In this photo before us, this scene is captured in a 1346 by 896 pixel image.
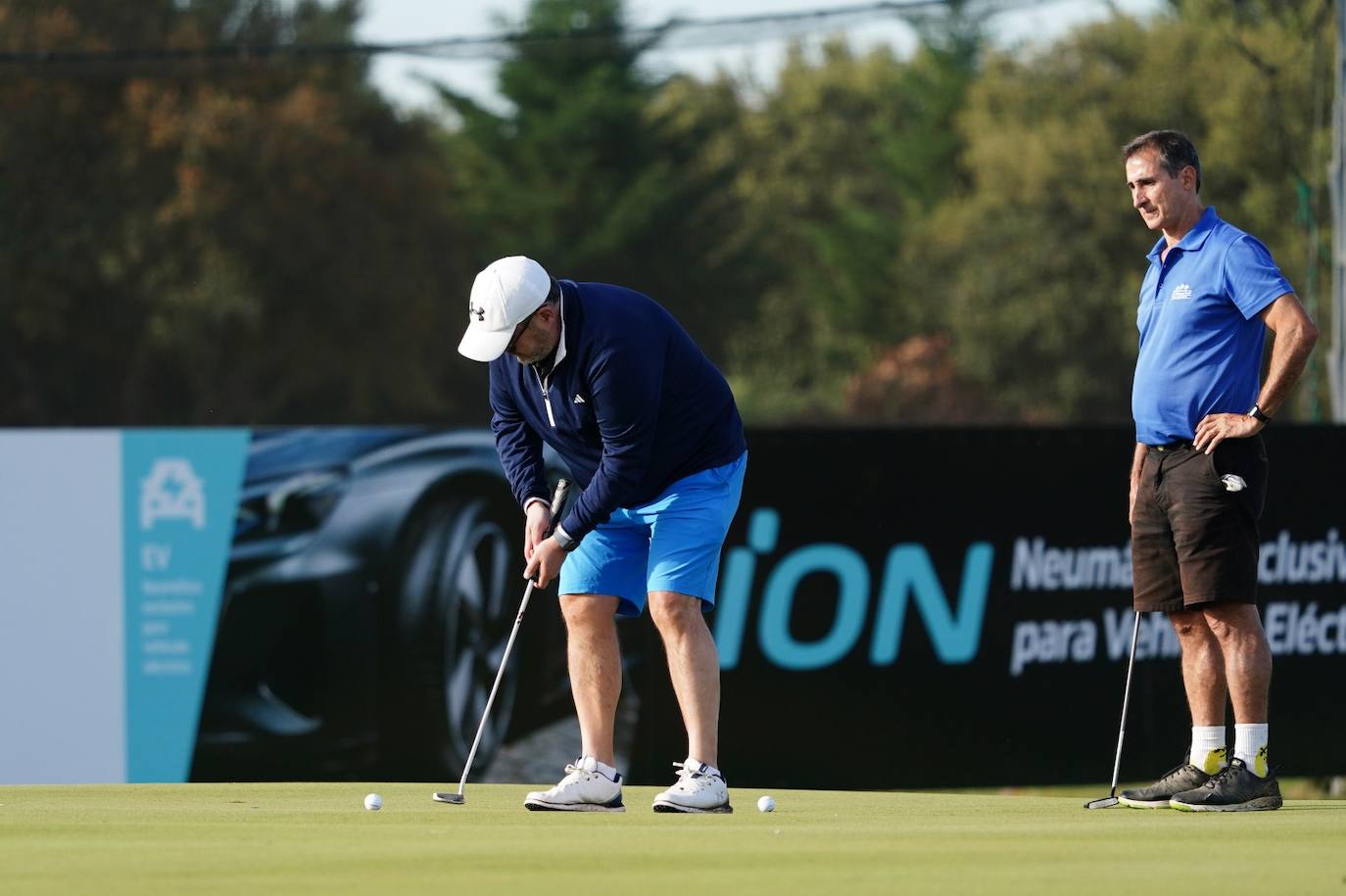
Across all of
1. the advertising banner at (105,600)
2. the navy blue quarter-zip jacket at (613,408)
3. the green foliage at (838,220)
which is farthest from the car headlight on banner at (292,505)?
the green foliage at (838,220)

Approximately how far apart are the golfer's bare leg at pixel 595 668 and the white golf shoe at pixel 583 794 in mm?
53

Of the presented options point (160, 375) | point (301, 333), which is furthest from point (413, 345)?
point (160, 375)

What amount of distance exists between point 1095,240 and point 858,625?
46320 mm

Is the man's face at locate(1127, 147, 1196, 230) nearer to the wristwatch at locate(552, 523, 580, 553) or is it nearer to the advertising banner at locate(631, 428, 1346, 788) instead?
the wristwatch at locate(552, 523, 580, 553)

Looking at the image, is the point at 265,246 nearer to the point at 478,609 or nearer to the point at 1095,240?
the point at 1095,240

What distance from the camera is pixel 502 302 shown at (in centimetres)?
632

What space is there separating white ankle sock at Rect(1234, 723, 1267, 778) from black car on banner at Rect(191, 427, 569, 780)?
400cm

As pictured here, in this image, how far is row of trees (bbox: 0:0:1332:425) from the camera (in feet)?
147

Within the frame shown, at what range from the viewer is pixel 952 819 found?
6633 millimetres

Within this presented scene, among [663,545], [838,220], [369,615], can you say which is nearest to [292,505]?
[369,615]

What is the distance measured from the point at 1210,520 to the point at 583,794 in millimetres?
2095

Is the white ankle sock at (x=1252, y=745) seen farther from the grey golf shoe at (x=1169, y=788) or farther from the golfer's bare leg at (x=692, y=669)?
the golfer's bare leg at (x=692, y=669)

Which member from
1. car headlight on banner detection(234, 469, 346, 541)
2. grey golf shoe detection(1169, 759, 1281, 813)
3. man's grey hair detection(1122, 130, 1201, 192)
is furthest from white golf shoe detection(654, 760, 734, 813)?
car headlight on banner detection(234, 469, 346, 541)

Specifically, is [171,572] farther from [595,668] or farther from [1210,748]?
[1210,748]
